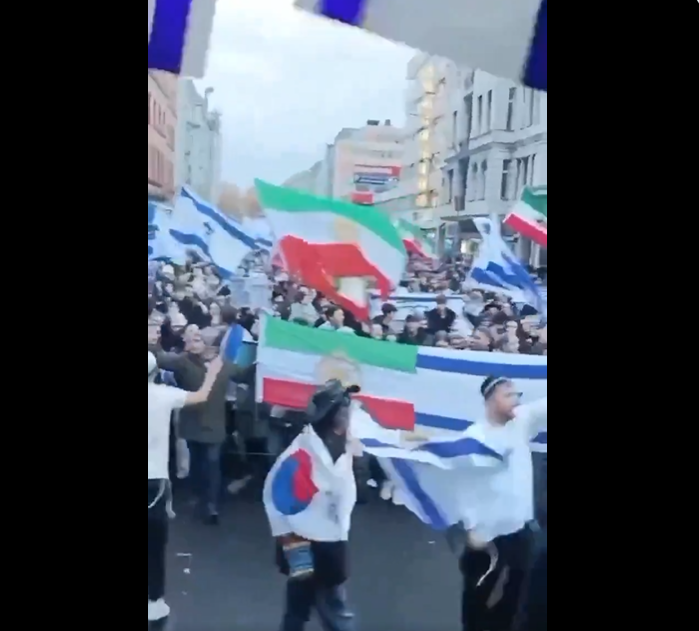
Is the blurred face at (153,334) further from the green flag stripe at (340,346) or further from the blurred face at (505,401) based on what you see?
the blurred face at (505,401)

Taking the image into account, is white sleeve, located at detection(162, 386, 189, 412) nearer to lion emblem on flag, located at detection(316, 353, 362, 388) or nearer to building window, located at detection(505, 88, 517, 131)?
lion emblem on flag, located at detection(316, 353, 362, 388)

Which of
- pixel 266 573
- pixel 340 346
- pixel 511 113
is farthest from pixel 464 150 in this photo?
pixel 266 573

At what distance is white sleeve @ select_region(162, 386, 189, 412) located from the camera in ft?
8.06

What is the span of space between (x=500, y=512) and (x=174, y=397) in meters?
1.10

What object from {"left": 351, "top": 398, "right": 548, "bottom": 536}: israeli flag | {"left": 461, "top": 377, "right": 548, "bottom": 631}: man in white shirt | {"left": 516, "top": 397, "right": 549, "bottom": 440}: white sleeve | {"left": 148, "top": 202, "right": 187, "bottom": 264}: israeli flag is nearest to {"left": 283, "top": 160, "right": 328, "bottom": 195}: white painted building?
{"left": 148, "top": 202, "right": 187, "bottom": 264}: israeli flag

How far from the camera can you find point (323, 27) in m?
2.46

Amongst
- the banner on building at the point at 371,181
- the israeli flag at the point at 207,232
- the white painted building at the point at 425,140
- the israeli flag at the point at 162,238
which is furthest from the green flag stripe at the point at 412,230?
the israeli flag at the point at 162,238

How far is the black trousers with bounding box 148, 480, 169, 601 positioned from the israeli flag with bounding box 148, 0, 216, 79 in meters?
1.31

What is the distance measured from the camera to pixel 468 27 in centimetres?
247

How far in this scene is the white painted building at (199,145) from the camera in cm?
241

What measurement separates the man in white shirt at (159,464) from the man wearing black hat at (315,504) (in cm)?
32
